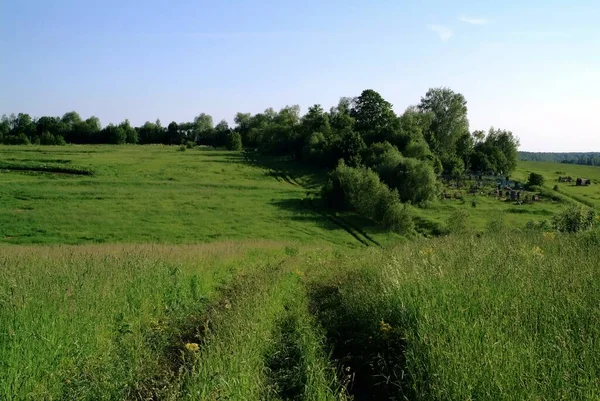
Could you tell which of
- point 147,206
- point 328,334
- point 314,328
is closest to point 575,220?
point 328,334

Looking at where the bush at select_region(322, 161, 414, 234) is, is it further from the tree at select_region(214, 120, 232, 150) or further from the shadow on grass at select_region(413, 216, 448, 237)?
the tree at select_region(214, 120, 232, 150)

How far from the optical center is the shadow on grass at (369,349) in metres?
6.36

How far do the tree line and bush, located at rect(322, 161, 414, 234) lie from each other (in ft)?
0.36

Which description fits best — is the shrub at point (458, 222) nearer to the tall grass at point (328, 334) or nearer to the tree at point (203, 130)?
the tall grass at point (328, 334)

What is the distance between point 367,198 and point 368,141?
31.4 meters

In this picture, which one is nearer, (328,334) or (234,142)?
(328,334)

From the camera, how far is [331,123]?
108000mm

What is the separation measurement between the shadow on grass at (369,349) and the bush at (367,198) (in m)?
40.8

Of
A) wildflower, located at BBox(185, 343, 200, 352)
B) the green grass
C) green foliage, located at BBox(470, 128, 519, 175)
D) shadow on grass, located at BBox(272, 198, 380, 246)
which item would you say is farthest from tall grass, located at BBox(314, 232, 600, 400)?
green foliage, located at BBox(470, 128, 519, 175)

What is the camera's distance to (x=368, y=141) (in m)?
82.4

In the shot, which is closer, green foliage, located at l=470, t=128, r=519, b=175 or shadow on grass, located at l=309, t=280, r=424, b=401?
shadow on grass, located at l=309, t=280, r=424, b=401

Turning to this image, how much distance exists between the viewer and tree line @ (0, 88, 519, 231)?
2199 inches

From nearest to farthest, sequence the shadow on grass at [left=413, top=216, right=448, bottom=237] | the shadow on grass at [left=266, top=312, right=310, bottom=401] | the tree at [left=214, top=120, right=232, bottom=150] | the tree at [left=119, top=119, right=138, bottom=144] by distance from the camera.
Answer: the shadow on grass at [left=266, top=312, right=310, bottom=401]
the shadow on grass at [left=413, top=216, right=448, bottom=237]
the tree at [left=119, top=119, right=138, bottom=144]
the tree at [left=214, top=120, right=232, bottom=150]

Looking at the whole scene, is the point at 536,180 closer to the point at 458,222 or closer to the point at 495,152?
the point at 495,152
